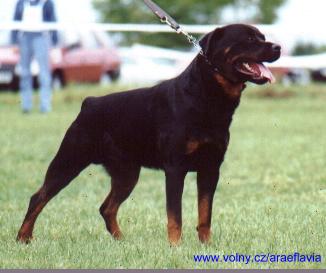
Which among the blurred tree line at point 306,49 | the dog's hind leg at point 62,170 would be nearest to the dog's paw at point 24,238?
the dog's hind leg at point 62,170

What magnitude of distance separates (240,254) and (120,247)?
0.73 m

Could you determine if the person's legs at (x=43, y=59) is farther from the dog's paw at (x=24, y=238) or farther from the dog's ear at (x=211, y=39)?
the dog's ear at (x=211, y=39)

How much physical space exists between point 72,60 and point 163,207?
1827cm

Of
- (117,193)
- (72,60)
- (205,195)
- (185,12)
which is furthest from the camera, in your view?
(185,12)

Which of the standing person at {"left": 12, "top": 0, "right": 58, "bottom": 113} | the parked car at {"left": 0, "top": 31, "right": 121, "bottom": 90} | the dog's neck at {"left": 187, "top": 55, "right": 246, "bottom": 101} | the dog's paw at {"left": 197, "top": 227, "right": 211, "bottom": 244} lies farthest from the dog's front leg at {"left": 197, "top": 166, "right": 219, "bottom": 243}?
the parked car at {"left": 0, "top": 31, "right": 121, "bottom": 90}

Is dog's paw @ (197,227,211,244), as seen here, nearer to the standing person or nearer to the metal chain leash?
the metal chain leash

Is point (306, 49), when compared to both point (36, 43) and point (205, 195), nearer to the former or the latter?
point (36, 43)

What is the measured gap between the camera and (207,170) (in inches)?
237

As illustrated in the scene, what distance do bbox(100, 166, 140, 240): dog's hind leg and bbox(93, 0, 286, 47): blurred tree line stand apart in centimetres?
3717

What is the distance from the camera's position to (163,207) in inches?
322

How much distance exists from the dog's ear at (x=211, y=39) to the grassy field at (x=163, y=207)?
3.78 feet

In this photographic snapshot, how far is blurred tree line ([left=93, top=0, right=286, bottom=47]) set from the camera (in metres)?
44.8

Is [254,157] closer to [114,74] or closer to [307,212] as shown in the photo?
[307,212]

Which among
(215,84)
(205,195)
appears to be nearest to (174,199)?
(205,195)
